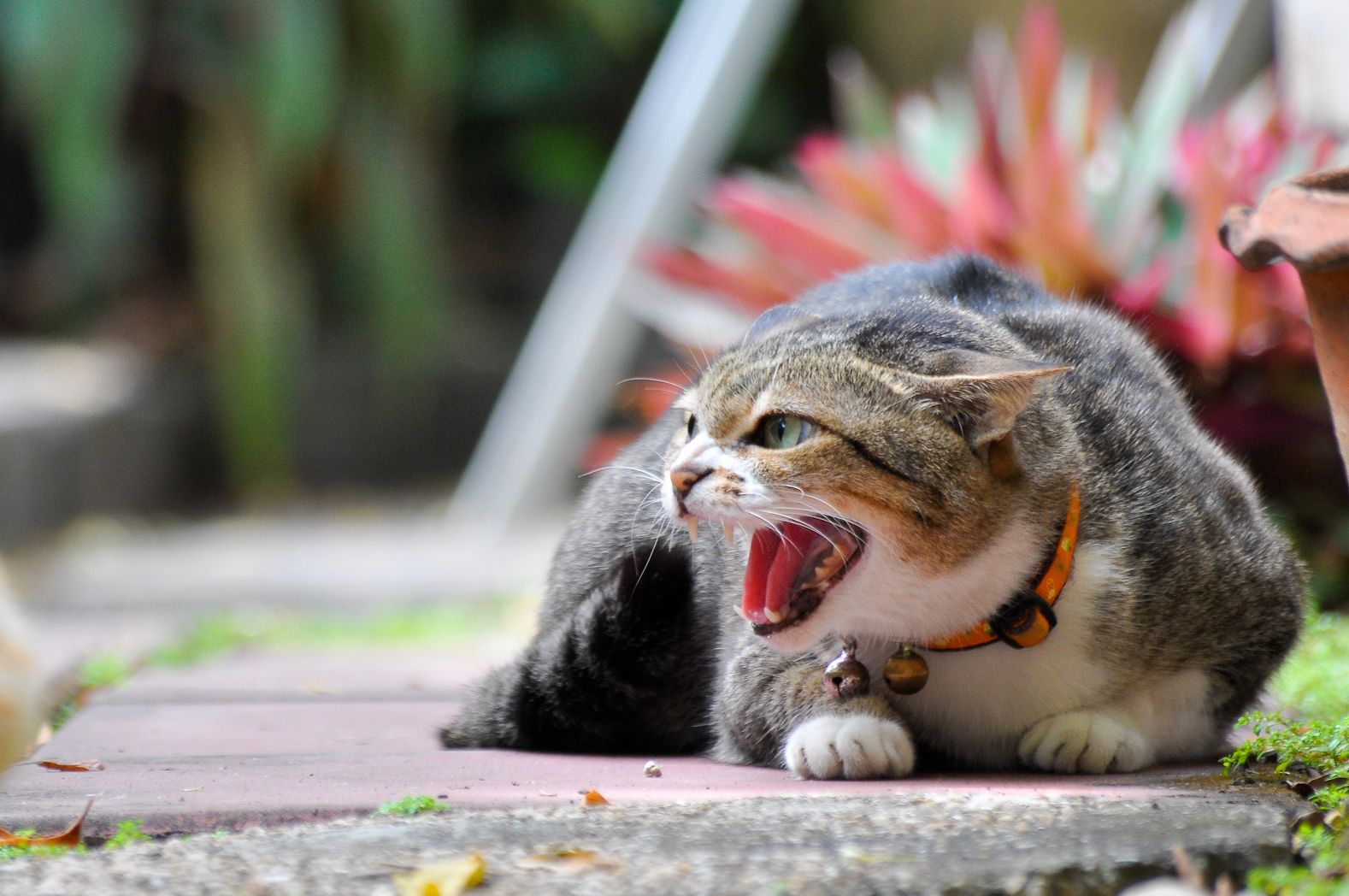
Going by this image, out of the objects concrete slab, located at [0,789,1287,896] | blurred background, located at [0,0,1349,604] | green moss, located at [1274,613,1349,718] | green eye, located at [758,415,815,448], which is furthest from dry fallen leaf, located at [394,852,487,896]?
blurred background, located at [0,0,1349,604]

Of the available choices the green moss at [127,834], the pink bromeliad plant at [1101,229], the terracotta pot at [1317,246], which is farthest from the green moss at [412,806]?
the pink bromeliad plant at [1101,229]

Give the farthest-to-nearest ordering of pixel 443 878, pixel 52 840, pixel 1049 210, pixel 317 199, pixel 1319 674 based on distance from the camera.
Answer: pixel 317 199 < pixel 1049 210 < pixel 1319 674 < pixel 52 840 < pixel 443 878

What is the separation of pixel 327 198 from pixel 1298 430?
5.50 m

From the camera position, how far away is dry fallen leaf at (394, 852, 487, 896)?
1.32 m

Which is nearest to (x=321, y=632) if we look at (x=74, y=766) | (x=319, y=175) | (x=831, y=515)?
(x=74, y=766)

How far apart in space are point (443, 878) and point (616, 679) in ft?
2.56

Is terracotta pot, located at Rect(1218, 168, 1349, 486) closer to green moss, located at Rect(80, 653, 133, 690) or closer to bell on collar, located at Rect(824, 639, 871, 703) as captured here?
bell on collar, located at Rect(824, 639, 871, 703)

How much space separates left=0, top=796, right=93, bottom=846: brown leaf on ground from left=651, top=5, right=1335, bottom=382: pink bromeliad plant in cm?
245

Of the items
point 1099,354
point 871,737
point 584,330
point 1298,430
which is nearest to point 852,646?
point 871,737

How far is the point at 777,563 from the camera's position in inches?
70.7

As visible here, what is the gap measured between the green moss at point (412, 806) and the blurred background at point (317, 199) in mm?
3430

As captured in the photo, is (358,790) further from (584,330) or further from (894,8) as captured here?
(894,8)

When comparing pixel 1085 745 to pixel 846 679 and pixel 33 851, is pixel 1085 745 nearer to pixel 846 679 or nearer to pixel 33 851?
pixel 846 679

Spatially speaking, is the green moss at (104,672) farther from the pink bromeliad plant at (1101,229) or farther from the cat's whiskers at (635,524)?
the pink bromeliad plant at (1101,229)
